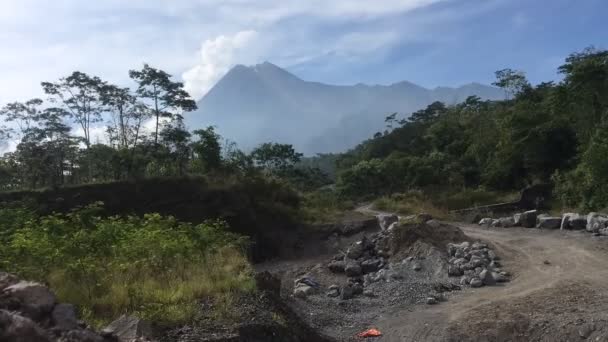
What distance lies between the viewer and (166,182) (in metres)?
26.0

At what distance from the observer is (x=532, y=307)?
855 centimetres

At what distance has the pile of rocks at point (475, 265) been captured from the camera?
36.9ft

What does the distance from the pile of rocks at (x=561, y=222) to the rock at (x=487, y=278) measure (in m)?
4.32

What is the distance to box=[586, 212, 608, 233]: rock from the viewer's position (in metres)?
14.1

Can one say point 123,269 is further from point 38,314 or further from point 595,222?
point 595,222

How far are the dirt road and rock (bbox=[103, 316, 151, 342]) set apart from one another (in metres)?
4.19

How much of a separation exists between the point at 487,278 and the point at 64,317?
8822mm

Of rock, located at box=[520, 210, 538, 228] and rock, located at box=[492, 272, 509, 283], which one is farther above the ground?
rock, located at box=[520, 210, 538, 228]

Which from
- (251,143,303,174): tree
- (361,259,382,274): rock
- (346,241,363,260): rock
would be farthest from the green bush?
(251,143,303,174): tree

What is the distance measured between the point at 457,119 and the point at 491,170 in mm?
15995

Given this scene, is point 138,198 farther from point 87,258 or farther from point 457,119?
point 457,119

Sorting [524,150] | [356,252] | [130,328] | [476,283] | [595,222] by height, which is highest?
[524,150]

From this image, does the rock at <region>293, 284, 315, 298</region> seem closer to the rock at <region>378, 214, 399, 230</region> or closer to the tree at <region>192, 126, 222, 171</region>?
the rock at <region>378, 214, 399, 230</region>

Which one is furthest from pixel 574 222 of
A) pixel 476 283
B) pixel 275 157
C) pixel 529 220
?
pixel 275 157
